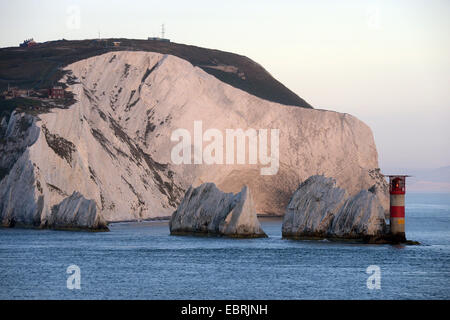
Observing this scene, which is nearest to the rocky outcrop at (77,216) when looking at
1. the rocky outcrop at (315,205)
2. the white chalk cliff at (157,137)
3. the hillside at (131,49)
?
the white chalk cliff at (157,137)

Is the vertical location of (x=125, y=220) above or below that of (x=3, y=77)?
below

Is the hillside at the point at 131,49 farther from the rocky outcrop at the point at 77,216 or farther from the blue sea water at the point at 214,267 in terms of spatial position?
the blue sea water at the point at 214,267

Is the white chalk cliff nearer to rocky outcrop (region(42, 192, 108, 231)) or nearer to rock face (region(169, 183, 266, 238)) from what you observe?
rocky outcrop (region(42, 192, 108, 231))

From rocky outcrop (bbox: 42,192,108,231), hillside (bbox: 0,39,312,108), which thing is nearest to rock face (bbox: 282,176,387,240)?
rocky outcrop (bbox: 42,192,108,231)

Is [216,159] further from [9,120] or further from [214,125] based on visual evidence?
[9,120]
